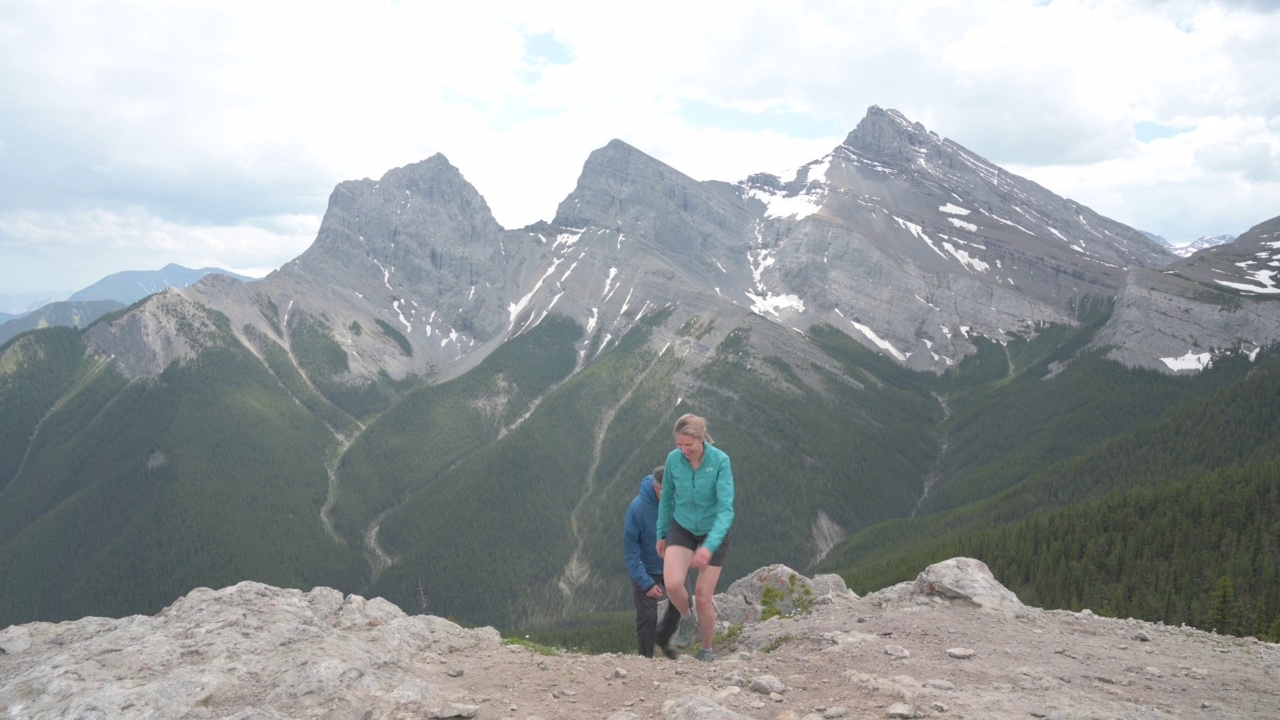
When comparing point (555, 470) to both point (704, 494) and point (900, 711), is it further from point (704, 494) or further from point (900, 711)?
point (900, 711)

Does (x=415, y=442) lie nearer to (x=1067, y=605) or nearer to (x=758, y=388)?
(x=758, y=388)

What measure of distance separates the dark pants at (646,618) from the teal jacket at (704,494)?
2.14 meters

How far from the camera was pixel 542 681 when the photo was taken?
36.0ft

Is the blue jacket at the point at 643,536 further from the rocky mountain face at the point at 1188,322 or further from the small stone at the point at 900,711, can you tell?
the rocky mountain face at the point at 1188,322

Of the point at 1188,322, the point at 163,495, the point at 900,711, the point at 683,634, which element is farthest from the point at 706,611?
the point at 1188,322

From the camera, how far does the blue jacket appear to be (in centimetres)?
1266

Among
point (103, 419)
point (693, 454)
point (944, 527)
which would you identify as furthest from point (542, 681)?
point (103, 419)

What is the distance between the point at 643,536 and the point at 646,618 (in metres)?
1.58

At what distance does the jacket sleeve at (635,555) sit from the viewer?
12.6m

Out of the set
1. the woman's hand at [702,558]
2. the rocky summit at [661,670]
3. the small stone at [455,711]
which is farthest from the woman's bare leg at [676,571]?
the small stone at [455,711]

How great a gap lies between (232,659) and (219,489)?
532 feet

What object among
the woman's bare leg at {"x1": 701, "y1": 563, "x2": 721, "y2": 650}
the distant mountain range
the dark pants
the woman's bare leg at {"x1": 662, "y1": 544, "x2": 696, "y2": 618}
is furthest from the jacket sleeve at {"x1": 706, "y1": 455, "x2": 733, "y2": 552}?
the distant mountain range

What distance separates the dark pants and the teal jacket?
214 centimetres

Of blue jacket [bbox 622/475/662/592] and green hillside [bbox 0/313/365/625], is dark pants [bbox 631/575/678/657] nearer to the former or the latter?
blue jacket [bbox 622/475/662/592]
